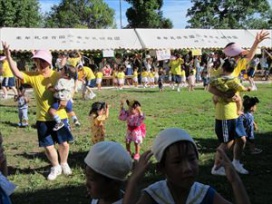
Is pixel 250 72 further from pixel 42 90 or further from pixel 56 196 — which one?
pixel 56 196

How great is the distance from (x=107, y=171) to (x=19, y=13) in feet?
137

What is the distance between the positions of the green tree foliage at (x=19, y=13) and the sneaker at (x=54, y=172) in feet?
121

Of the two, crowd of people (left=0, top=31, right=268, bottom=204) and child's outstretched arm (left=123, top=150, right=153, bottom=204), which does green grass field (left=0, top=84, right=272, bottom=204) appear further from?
child's outstretched arm (left=123, top=150, right=153, bottom=204)

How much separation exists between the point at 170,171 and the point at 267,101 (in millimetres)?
13366

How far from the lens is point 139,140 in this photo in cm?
731

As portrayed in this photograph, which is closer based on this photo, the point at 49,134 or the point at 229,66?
the point at 229,66

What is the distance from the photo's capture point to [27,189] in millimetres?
5938

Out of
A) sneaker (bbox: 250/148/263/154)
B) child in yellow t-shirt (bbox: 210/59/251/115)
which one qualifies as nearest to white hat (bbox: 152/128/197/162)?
child in yellow t-shirt (bbox: 210/59/251/115)

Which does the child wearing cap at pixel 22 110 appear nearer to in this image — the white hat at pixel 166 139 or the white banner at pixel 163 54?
the white hat at pixel 166 139

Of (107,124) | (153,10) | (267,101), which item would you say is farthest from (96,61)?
(107,124)

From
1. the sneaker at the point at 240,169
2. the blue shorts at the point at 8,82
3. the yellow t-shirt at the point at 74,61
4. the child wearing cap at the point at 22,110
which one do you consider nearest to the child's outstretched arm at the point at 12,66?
the sneaker at the point at 240,169

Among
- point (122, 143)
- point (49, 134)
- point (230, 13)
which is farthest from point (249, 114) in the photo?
point (230, 13)

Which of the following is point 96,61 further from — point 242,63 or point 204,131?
point 242,63

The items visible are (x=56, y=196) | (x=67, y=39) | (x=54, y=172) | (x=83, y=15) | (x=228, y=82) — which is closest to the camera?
(x=56, y=196)
